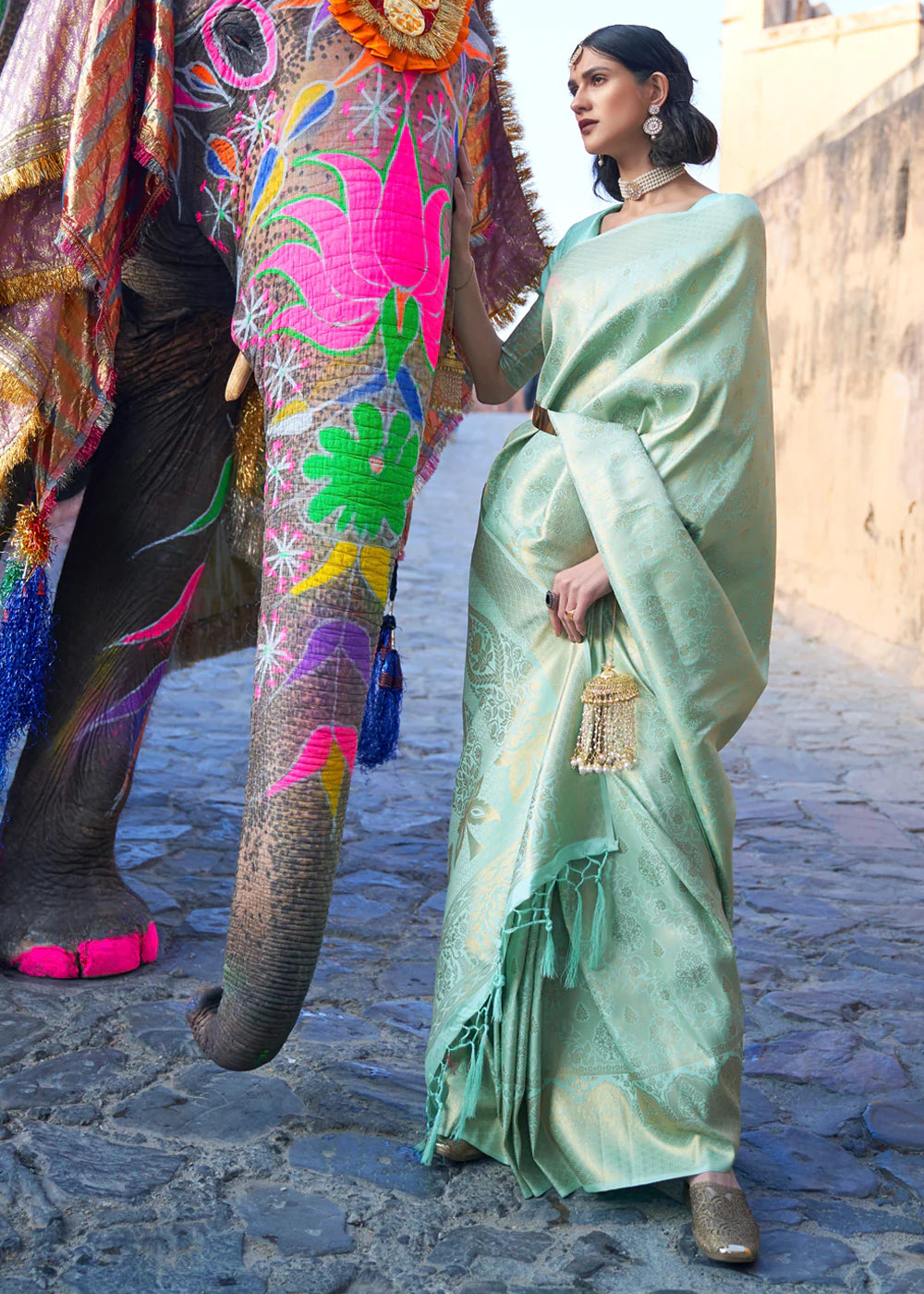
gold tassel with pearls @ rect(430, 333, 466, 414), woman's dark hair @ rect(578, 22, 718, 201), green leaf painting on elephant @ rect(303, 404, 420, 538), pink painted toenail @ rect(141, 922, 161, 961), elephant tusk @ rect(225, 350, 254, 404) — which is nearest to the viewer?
green leaf painting on elephant @ rect(303, 404, 420, 538)

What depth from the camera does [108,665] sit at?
11.2 ft

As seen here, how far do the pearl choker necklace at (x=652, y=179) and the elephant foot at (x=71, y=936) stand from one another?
1871 mm

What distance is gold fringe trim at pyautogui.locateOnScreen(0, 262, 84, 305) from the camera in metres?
2.63

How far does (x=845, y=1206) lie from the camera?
2424 mm

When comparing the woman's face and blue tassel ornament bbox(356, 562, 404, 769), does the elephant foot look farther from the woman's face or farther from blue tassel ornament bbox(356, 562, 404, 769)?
the woman's face

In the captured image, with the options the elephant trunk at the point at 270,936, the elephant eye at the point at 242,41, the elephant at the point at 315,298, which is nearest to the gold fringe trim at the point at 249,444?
the elephant at the point at 315,298

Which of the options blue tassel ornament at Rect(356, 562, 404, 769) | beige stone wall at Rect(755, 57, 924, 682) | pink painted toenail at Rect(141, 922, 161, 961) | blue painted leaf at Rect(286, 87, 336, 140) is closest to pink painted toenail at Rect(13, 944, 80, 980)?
pink painted toenail at Rect(141, 922, 161, 961)

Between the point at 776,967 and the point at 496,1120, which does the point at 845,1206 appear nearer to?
the point at 496,1120

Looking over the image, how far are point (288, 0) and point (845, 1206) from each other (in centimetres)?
209

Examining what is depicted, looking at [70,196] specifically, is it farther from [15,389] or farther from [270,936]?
[270,936]

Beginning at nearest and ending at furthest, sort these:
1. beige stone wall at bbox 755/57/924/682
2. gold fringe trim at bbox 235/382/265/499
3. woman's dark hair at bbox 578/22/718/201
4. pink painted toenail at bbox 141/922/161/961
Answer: woman's dark hair at bbox 578/22/718/201 < gold fringe trim at bbox 235/382/265/499 < pink painted toenail at bbox 141/922/161/961 < beige stone wall at bbox 755/57/924/682

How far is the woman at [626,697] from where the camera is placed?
2277mm

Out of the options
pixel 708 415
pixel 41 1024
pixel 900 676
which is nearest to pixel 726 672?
pixel 708 415

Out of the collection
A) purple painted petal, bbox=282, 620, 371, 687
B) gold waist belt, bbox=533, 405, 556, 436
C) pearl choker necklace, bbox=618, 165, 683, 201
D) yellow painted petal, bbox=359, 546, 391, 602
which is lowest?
purple painted petal, bbox=282, 620, 371, 687
